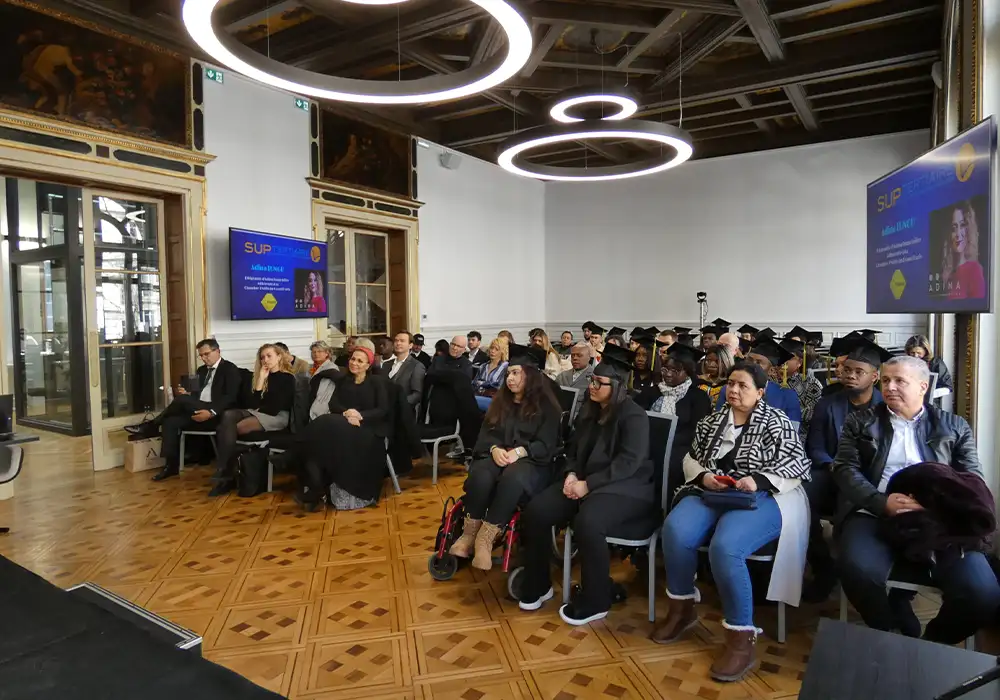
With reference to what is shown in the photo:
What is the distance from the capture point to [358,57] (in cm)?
736

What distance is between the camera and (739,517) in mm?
2842

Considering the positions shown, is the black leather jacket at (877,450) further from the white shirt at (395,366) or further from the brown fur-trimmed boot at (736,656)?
the white shirt at (395,366)

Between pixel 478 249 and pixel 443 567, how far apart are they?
8.28 metres

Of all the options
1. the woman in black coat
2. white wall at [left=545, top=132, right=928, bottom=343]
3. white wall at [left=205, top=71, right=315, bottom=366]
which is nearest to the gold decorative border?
white wall at [left=205, top=71, right=315, bottom=366]

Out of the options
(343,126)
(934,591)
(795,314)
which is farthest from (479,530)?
(795,314)

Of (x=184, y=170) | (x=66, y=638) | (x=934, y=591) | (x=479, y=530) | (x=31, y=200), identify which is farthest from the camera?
(x=31, y=200)

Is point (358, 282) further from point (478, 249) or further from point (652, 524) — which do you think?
point (652, 524)

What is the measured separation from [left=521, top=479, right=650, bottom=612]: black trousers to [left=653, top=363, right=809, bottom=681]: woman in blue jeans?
0.86 ft

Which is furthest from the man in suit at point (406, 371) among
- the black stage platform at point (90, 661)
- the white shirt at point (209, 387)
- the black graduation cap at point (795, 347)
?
the black stage platform at point (90, 661)

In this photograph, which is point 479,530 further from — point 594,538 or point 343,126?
point 343,126

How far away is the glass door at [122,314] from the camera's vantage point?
6.30m

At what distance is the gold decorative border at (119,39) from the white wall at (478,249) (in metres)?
3.83

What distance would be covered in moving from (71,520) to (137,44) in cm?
456

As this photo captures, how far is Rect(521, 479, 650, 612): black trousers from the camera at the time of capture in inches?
120
